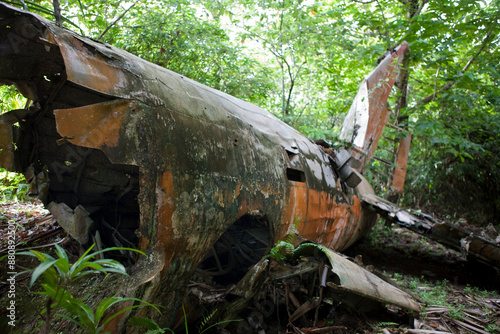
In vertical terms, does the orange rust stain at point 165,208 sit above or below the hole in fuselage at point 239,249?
above

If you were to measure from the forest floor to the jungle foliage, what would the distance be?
2.40 metres

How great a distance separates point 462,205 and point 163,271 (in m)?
10.2

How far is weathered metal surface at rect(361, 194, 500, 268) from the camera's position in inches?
195

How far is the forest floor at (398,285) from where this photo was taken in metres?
2.38

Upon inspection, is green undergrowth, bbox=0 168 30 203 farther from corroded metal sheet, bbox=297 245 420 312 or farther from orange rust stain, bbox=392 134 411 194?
orange rust stain, bbox=392 134 411 194

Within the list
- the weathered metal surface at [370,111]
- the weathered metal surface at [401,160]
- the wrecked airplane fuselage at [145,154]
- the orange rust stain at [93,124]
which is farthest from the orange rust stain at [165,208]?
the weathered metal surface at [401,160]

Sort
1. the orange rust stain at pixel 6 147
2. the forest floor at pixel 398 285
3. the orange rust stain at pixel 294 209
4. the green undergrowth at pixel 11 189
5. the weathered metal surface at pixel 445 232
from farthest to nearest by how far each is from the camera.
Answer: the green undergrowth at pixel 11 189 → the weathered metal surface at pixel 445 232 → the orange rust stain at pixel 294 209 → the forest floor at pixel 398 285 → the orange rust stain at pixel 6 147

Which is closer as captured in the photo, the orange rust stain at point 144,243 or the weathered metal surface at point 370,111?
the orange rust stain at point 144,243

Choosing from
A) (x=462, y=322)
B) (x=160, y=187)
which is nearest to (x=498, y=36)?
(x=462, y=322)

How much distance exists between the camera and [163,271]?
73.5 inches

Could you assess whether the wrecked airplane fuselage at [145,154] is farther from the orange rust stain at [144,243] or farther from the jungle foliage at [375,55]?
the jungle foliage at [375,55]

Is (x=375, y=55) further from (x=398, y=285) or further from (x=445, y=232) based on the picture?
(x=398, y=285)

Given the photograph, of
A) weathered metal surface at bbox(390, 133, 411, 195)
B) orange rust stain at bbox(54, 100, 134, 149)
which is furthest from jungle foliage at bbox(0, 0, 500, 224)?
orange rust stain at bbox(54, 100, 134, 149)

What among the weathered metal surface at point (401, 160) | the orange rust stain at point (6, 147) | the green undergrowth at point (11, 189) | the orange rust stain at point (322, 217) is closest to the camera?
the orange rust stain at point (6, 147)
